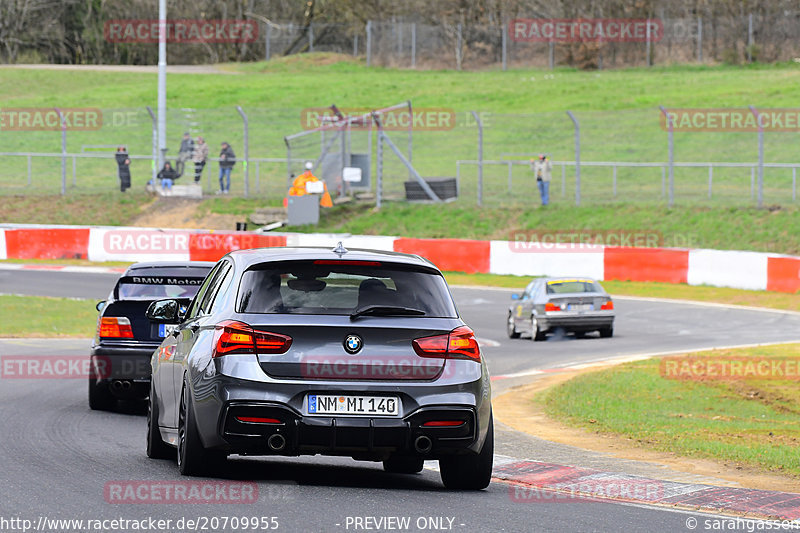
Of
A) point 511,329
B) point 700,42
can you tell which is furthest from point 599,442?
point 700,42

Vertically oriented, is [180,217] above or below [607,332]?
above

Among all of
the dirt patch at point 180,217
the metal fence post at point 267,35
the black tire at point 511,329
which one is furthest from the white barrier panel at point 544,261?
the metal fence post at point 267,35

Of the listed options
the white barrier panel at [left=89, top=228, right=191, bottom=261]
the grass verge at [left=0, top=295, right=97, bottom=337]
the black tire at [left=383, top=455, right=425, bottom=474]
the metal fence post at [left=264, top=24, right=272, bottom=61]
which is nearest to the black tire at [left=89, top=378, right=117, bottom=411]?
the black tire at [left=383, top=455, right=425, bottom=474]

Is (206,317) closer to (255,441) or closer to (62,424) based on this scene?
(255,441)

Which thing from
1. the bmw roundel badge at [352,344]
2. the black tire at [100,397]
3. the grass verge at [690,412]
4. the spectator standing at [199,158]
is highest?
the spectator standing at [199,158]

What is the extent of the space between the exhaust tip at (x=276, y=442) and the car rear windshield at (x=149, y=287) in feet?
18.8

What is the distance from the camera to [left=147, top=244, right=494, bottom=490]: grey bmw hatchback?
766cm

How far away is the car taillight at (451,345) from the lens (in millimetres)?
7812

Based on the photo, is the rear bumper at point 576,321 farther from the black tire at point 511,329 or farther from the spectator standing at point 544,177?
the spectator standing at point 544,177

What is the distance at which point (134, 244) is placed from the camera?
36.2 metres

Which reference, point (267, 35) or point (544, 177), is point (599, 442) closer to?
point (544, 177)

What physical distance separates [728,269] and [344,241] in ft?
32.0

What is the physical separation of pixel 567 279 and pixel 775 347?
4.43m

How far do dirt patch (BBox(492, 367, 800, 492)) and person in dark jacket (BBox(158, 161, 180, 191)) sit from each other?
25.1 m
